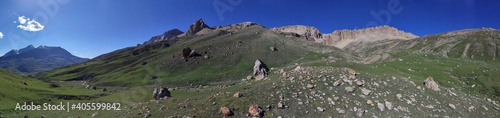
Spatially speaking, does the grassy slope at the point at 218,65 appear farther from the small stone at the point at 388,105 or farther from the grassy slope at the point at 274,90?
the small stone at the point at 388,105

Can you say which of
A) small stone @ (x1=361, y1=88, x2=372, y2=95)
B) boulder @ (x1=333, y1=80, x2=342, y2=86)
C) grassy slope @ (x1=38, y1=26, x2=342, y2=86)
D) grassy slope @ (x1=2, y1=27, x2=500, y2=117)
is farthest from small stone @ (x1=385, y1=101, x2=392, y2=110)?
grassy slope @ (x1=38, y1=26, x2=342, y2=86)

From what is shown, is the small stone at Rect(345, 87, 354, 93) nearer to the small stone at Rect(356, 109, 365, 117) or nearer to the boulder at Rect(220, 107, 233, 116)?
the small stone at Rect(356, 109, 365, 117)

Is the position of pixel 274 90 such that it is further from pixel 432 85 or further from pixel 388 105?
pixel 432 85

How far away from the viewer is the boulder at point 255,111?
1475 cm

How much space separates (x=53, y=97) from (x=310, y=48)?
110123mm

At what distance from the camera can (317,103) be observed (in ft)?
54.5

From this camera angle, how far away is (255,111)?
49.1 feet

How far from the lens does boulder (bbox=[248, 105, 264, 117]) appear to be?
14745 millimetres

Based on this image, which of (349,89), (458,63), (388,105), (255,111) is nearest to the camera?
(255,111)

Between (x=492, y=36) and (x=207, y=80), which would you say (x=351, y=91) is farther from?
(x=492, y=36)

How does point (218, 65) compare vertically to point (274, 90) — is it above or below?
above

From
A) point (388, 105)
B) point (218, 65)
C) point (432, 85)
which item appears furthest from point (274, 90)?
point (218, 65)

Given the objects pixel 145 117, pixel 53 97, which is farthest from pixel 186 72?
pixel 145 117

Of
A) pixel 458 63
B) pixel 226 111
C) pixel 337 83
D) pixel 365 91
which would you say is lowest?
pixel 458 63
